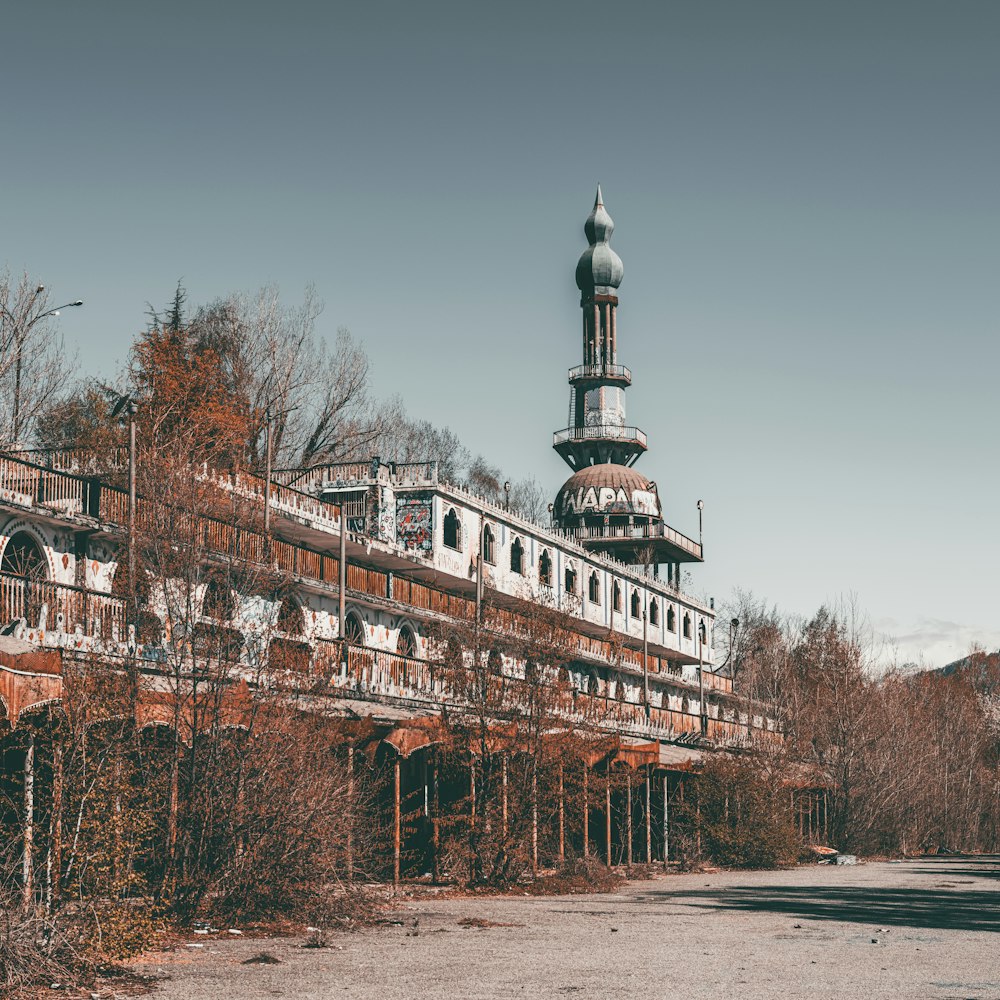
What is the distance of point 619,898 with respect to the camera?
1050 inches

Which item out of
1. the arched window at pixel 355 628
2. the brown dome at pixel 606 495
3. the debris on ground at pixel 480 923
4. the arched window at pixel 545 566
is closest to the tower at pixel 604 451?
the brown dome at pixel 606 495

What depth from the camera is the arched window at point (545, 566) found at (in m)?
56.9

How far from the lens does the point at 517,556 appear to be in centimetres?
5494

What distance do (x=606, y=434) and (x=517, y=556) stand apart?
2766cm

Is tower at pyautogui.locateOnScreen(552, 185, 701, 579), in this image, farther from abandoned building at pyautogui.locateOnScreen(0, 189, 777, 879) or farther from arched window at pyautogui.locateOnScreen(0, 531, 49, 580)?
arched window at pyautogui.locateOnScreen(0, 531, 49, 580)

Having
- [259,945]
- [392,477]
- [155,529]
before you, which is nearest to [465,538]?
[392,477]

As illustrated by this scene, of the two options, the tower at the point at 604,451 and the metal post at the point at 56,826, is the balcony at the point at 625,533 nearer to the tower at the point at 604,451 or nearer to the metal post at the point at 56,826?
the tower at the point at 604,451

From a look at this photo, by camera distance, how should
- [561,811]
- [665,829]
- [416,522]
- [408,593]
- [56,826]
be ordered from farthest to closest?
[416,522] → [408,593] → [665,829] → [561,811] → [56,826]

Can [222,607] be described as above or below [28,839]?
above

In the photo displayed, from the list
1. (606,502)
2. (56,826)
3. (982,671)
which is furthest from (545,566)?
(982,671)

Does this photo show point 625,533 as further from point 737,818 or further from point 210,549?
point 210,549

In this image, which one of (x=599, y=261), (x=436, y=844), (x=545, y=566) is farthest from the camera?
(x=599, y=261)

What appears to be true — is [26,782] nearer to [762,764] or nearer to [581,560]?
[762,764]

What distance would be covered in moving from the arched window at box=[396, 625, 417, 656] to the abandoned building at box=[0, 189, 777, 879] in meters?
0.08
